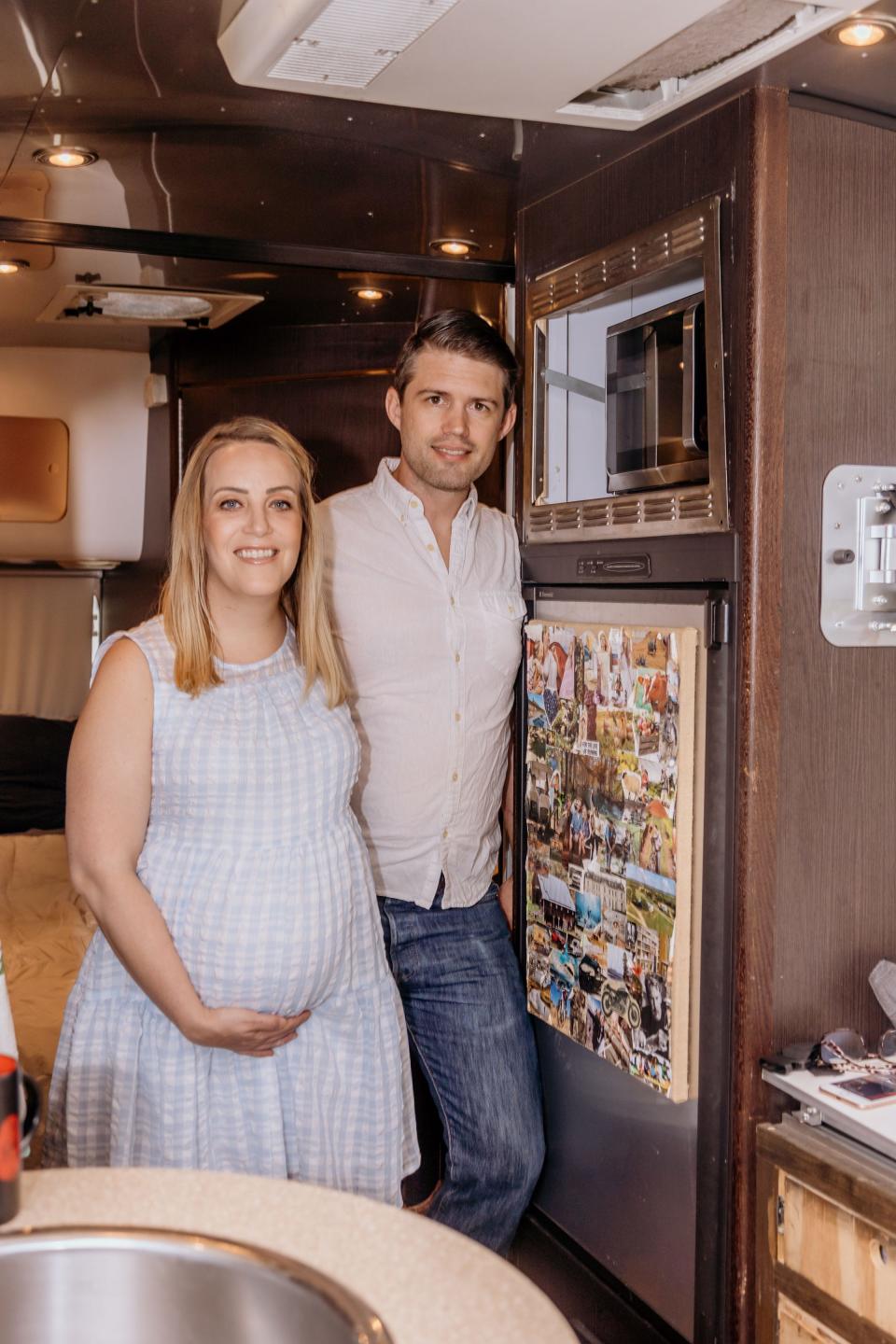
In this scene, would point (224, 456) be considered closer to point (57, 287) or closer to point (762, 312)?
point (762, 312)

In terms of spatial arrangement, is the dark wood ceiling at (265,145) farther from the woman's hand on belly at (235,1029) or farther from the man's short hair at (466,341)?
the woman's hand on belly at (235,1029)

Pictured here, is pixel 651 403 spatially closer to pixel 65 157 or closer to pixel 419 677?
pixel 419 677

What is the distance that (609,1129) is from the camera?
2.33 m

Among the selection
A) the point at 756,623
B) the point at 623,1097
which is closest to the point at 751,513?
the point at 756,623

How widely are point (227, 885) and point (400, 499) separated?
899 mm

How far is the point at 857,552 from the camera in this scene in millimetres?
1967

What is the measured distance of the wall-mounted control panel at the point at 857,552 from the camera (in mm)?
1949

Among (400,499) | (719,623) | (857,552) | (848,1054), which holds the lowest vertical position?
(848,1054)

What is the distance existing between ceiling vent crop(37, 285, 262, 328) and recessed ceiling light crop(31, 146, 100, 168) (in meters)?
0.75

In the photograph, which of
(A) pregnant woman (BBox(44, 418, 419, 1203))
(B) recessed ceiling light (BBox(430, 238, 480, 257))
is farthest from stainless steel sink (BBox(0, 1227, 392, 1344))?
(B) recessed ceiling light (BBox(430, 238, 480, 257))

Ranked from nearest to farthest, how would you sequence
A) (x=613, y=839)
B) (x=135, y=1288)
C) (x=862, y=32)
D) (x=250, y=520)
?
1. (x=135, y=1288)
2. (x=862, y=32)
3. (x=250, y=520)
4. (x=613, y=839)

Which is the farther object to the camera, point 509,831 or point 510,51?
point 509,831

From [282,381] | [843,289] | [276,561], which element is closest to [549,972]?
[276,561]

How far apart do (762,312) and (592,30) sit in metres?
0.44
